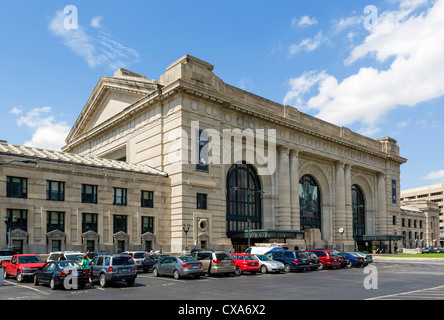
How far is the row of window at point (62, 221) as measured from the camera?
38.1m

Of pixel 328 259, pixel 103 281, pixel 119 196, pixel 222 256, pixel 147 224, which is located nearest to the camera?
pixel 103 281

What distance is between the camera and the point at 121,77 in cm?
5944

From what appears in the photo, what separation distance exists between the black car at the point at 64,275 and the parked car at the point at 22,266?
2.63m

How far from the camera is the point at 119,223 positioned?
149 ft

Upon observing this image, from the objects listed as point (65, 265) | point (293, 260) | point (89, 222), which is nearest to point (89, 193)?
point (89, 222)

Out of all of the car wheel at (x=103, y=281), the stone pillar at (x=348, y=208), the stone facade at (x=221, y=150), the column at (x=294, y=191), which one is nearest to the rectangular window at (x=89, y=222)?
the stone facade at (x=221, y=150)

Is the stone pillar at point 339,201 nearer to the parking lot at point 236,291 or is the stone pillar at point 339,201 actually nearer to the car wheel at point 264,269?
the car wheel at point 264,269

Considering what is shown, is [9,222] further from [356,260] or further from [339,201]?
[339,201]

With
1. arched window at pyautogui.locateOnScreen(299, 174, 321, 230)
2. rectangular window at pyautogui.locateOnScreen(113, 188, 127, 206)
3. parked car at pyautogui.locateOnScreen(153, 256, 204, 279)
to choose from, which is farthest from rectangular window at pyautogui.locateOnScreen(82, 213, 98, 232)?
arched window at pyautogui.locateOnScreen(299, 174, 321, 230)

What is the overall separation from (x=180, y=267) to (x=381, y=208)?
65.7 meters

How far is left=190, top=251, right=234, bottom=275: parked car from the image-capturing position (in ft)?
101

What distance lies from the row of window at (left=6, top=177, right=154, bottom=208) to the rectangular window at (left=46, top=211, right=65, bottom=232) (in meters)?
1.36

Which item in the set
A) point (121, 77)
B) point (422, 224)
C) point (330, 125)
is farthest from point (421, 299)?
point (422, 224)

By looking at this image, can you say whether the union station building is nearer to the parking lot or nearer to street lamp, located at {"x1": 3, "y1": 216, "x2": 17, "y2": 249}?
street lamp, located at {"x1": 3, "y1": 216, "x2": 17, "y2": 249}
